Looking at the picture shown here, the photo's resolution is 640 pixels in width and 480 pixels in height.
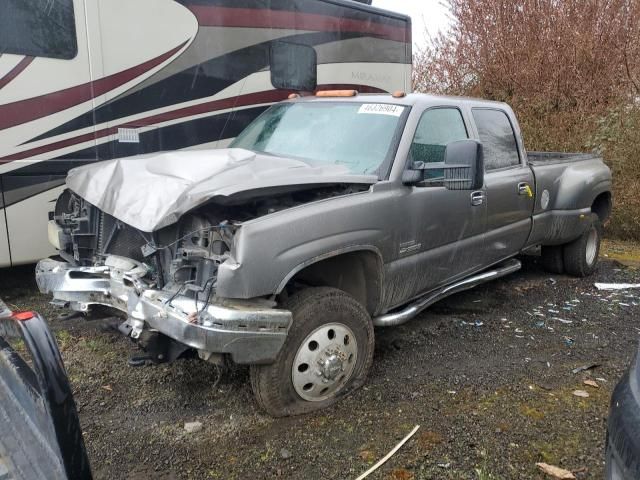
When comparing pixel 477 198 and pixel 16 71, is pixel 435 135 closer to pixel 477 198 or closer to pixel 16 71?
pixel 477 198

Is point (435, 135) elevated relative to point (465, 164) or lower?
elevated

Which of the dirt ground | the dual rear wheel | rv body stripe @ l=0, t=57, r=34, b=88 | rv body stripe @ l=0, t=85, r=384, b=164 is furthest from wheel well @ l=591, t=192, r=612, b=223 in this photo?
rv body stripe @ l=0, t=57, r=34, b=88

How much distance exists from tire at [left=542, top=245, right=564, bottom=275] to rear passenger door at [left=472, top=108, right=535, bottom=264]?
121 centimetres

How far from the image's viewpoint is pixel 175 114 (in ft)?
18.8

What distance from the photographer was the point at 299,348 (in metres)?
3.04

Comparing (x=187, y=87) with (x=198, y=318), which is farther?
(x=187, y=87)

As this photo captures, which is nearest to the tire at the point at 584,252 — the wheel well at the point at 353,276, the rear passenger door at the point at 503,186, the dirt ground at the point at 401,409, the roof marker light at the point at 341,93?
the rear passenger door at the point at 503,186

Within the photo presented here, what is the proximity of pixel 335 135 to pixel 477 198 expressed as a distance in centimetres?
127

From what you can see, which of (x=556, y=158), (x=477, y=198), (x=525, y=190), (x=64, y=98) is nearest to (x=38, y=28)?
(x=64, y=98)

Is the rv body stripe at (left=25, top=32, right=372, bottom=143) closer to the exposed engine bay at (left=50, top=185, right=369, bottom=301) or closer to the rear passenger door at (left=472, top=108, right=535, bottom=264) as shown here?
the exposed engine bay at (left=50, top=185, right=369, bottom=301)

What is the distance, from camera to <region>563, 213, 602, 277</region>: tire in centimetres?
603

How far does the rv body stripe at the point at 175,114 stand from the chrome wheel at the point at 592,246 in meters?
3.52

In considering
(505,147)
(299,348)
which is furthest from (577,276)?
(299,348)

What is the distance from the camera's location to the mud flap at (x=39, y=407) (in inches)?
65.1
